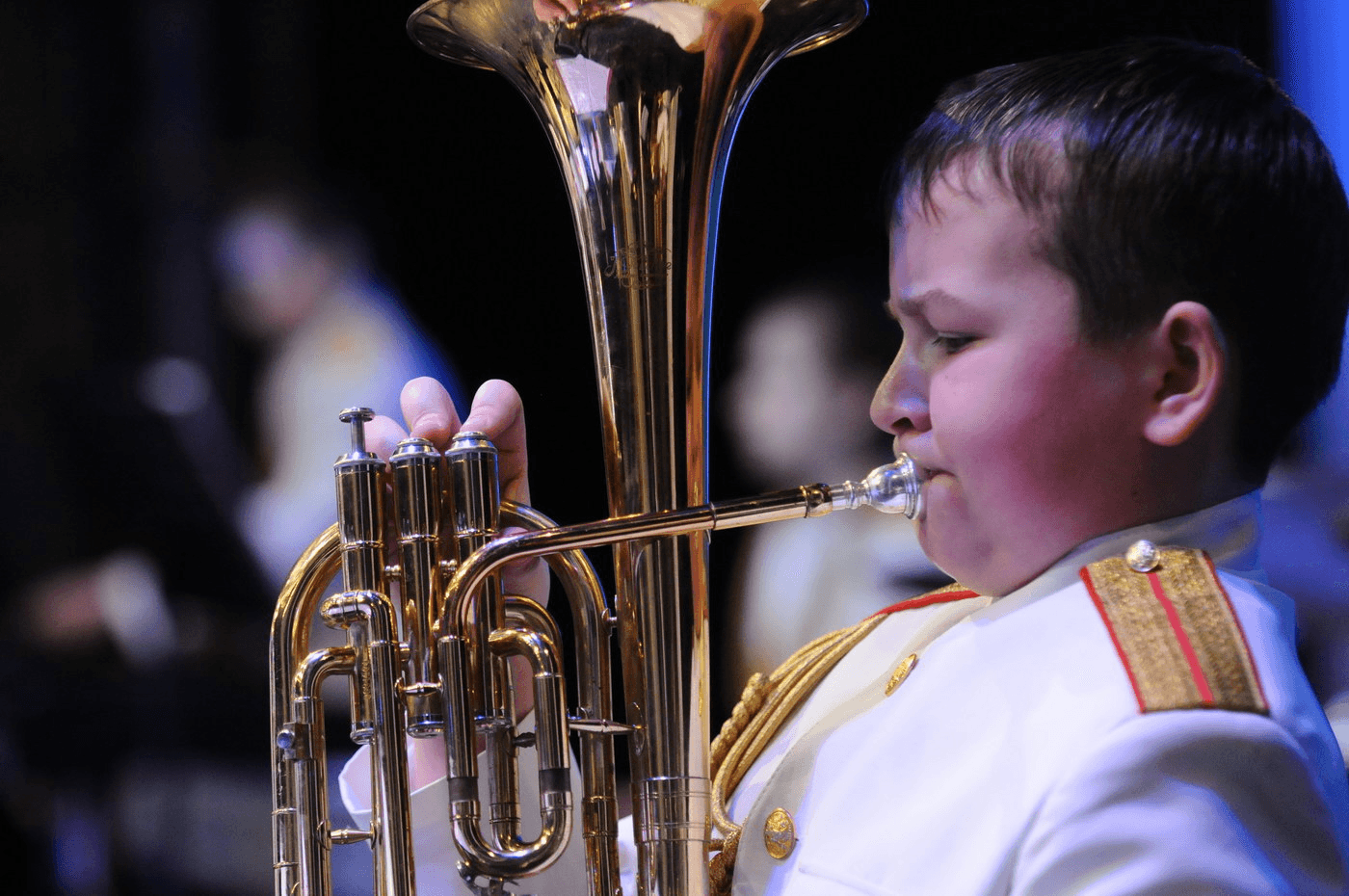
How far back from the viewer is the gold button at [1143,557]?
29.2 inches

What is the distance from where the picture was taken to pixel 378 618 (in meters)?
0.84

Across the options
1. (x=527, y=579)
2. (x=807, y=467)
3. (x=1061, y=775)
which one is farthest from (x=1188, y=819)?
(x=807, y=467)

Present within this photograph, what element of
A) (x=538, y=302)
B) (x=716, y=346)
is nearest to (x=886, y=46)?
(x=716, y=346)

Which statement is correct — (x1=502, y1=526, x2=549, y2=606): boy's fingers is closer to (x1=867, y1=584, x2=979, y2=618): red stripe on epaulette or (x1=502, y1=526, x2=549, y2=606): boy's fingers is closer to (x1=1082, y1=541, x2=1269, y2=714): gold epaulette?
(x1=867, y1=584, x2=979, y2=618): red stripe on epaulette

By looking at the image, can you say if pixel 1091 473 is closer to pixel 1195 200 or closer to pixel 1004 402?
pixel 1004 402

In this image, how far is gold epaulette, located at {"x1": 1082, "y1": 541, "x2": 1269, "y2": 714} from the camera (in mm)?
666

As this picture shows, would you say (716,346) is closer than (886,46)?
No

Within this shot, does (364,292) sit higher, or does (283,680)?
(364,292)

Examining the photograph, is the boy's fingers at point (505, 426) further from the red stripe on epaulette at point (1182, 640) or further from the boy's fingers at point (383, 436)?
the red stripe on epaulette at point (1182, 640)

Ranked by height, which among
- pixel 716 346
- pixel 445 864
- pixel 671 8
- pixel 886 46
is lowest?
pixel 445 864

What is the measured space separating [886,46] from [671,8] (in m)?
0.38

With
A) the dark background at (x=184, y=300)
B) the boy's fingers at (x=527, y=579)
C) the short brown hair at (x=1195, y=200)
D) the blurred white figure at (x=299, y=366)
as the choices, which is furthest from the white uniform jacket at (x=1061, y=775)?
the blurred white figure at (x=299, y=366)

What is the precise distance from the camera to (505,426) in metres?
1.01

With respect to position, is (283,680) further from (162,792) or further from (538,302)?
(162,792)
